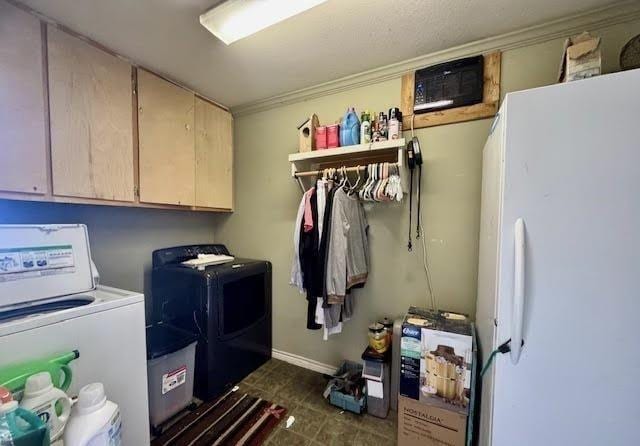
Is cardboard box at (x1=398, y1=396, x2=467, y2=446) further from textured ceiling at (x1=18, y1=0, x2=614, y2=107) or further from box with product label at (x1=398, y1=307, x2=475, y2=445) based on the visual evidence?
textured ceiling at (x1=18, y1=0, x2=614, y2=107)

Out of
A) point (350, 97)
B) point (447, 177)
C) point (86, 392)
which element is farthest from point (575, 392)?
point (350, 97)

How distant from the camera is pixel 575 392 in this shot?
890 mm

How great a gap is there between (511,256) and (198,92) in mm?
2569

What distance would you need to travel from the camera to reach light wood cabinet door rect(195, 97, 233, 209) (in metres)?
2.26

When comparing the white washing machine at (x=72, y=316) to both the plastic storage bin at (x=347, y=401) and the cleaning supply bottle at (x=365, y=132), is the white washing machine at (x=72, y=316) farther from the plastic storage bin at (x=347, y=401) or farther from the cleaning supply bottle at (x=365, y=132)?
the cleaning supply bottle at (x=365, y=132)

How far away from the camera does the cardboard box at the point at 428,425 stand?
1.34 metres

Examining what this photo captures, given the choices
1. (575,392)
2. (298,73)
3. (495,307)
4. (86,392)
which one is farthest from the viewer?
(298,73)

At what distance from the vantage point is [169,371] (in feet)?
5.45

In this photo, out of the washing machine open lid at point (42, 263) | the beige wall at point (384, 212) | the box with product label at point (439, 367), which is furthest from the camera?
the beige wall at point (384, 212)

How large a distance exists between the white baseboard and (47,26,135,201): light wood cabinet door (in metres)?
1.85

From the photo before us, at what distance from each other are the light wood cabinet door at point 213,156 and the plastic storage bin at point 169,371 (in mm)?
1105

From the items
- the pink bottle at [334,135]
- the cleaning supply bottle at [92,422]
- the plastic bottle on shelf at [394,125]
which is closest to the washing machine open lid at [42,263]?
the cleaning supply bottle at [92,422]

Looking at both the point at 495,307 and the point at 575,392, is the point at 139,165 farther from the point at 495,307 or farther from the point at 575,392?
the point at 575,392

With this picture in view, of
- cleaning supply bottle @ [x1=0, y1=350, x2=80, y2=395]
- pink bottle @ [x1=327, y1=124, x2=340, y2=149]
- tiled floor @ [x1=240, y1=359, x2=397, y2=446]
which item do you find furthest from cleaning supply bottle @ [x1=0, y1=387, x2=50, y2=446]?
pink bottle @ [x1=327, y1=124, x2=340, y2=149]
